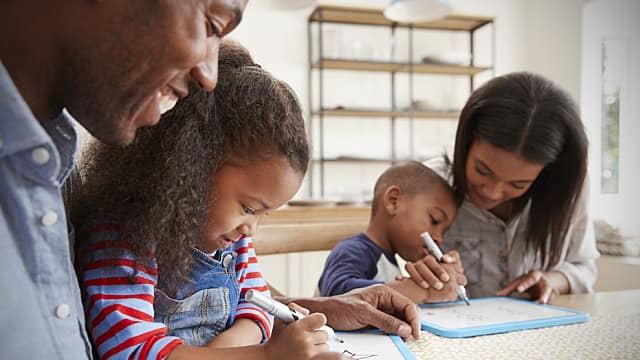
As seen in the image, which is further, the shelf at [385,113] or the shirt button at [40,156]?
the shelf at [385,113]

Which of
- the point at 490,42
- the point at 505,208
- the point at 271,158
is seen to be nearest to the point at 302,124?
the point at 271,158

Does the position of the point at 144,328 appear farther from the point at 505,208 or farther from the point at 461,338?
the point at 505,208

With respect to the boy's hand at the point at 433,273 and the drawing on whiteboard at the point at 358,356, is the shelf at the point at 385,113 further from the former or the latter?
the drawing on whiteboard at the point at 358,356

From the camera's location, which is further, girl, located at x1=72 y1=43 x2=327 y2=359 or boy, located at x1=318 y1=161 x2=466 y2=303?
boy, located at x1=318 y1=161 x2=466 y2=303

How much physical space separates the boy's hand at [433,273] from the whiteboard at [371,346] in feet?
0.70

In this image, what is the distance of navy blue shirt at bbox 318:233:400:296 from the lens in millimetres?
1031

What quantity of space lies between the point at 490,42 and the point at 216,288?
175 inches

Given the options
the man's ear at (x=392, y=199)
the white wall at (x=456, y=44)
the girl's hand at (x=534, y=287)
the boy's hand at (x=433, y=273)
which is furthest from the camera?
the white wall at (x=456, y=44)

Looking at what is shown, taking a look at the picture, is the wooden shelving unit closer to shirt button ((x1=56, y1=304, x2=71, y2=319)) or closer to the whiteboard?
the whiteboard

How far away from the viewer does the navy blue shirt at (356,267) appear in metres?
1.03

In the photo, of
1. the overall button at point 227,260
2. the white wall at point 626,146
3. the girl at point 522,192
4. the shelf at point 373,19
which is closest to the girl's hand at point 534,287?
the girl at point 522,192

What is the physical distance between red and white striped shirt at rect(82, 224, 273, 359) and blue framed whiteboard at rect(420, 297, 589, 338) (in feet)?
1.50

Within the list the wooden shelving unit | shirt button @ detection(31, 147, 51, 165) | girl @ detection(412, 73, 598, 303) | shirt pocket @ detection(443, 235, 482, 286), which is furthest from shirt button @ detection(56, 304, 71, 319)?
the wooden shelving unit

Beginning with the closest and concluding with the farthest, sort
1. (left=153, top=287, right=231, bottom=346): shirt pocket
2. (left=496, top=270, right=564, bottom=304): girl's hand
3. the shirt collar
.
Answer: the shirt collar → (left=153, top=287, right=231, bottom=346): shirt pocket → (left=496, top=270, right=564, bottom=304): girl's hand
